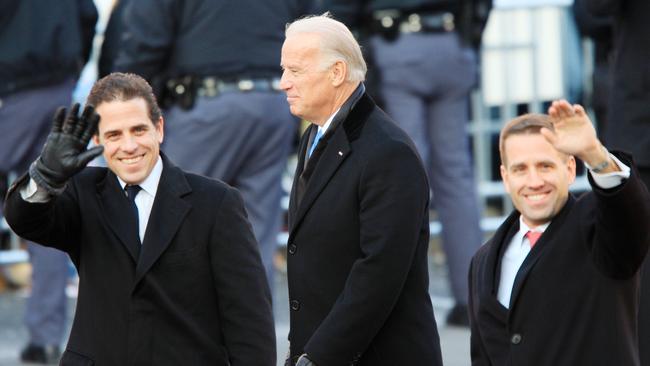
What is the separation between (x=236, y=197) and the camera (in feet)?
15.9

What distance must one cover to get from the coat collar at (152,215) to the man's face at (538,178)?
97 centimetres

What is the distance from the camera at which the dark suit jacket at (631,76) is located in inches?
228

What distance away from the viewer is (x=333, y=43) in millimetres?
4699

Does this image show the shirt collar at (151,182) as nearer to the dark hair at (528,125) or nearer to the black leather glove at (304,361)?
the black leather glove at (304,361)

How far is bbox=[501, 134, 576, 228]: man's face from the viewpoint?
4668mm

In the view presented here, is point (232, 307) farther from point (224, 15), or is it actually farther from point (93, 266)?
point (224, 15)

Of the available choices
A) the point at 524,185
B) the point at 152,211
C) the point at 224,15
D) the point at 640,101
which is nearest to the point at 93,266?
the point at 152,211

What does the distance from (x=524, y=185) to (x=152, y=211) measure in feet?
3.56

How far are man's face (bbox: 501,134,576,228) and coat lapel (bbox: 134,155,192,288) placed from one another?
3.17 ft

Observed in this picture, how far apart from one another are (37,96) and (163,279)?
11.1 ft

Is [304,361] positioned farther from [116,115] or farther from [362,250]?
[116,115]

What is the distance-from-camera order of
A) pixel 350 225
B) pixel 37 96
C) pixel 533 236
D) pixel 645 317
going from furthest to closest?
pixel 37 96 < pixel 645 317 < pixel 533 236 < pixel 350 225

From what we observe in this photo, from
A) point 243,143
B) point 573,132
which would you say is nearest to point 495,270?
point 573,132

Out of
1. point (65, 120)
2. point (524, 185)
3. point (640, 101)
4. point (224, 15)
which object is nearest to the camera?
point (65, 120)
